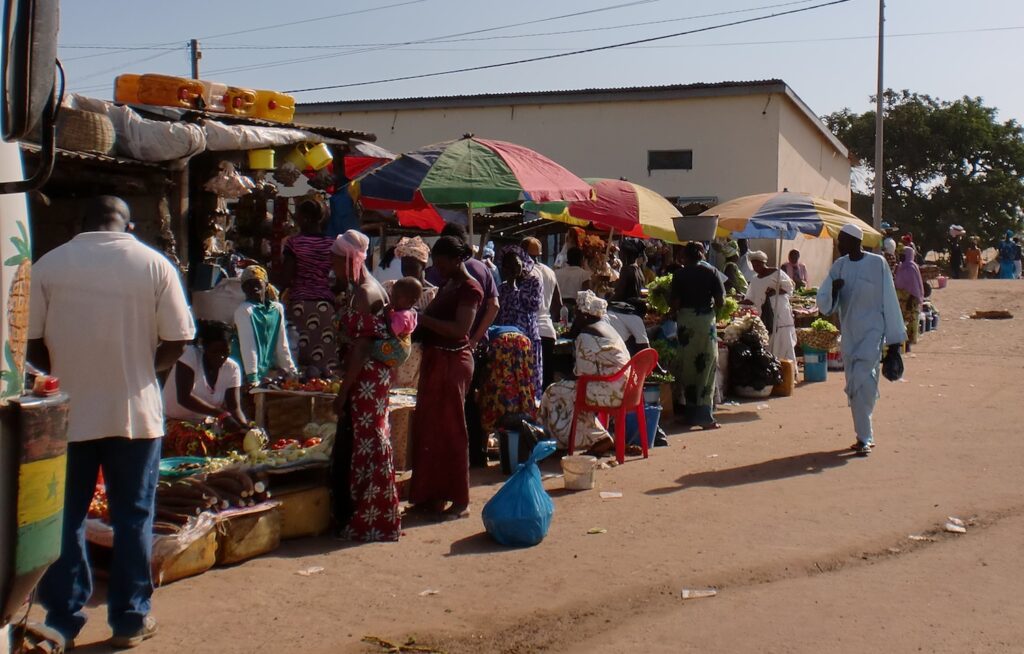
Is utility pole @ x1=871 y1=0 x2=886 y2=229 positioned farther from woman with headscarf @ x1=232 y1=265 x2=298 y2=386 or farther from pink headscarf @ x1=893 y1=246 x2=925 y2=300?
woman with headscarf @ x1=232 y1=265 x2=298 y2=386

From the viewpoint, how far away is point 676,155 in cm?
2522

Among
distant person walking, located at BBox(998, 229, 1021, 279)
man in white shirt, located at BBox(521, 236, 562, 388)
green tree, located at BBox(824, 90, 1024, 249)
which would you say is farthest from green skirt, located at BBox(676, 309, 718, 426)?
Result: green tree, located at BBox(824, 90, 1024, 249)

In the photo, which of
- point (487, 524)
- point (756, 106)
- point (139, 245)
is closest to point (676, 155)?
point (756, 106)

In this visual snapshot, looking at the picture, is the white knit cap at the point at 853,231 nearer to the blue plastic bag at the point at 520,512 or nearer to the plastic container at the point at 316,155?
the blue plastic bag at the point at 520,512

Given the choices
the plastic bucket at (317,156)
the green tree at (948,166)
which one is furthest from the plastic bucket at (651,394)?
the green tree at (948,166)

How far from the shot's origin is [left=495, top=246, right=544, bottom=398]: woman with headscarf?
9930 millimetres

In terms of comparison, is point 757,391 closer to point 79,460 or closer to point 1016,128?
point 79,460

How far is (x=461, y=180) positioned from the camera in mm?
9086

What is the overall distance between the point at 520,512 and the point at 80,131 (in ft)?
13.9

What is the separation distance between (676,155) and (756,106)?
2.09 m

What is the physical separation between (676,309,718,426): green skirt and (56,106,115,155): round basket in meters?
5.80

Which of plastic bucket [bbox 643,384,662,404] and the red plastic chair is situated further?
plastic bucket [bbox 643,384,662,404]

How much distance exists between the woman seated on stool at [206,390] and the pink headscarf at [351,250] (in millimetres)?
1350

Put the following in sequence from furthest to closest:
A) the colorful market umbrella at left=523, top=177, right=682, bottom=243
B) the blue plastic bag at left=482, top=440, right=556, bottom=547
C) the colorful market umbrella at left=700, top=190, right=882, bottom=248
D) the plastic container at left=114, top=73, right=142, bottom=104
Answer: the colorful market umbrella at left=700, top=190, right=882, bottom=248
the colorful market umbrella at left=523, top=177, right=682, bottom=243
the plastic container at left=114, top=73, right=142, bottom=104
the blue plastic bag at left=482, top=440, right=556, bottom=547
